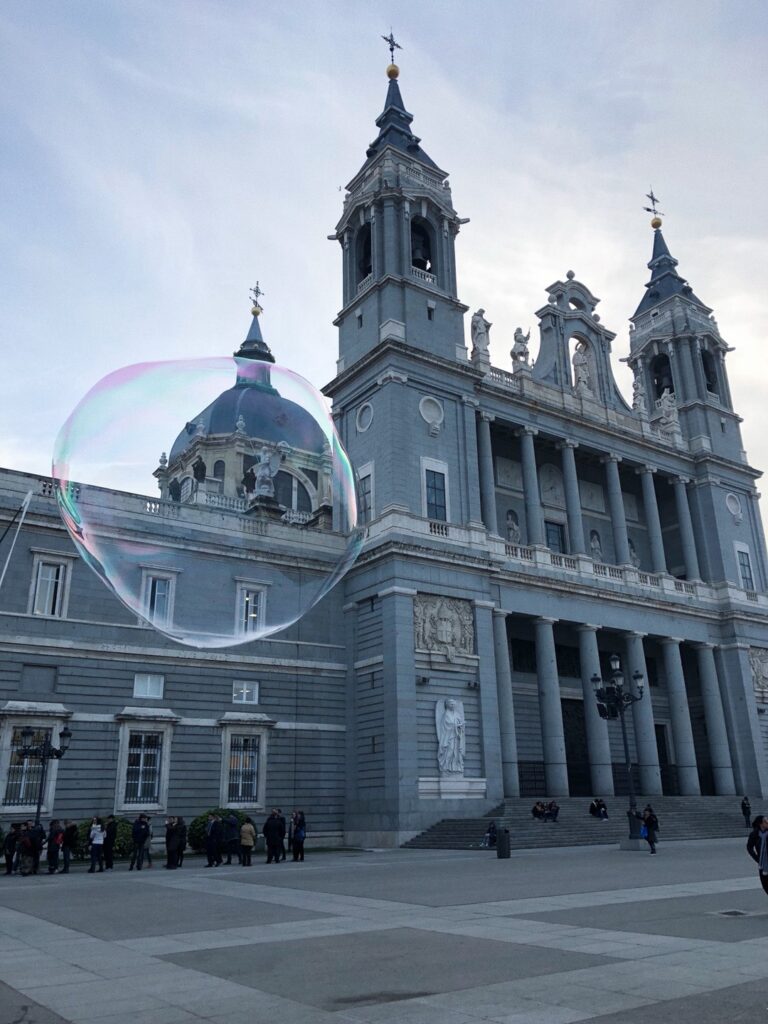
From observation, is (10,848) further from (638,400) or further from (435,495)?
(638,400)

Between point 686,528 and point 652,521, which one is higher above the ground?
point 686,528

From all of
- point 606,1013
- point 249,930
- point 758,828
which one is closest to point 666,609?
point 758,828

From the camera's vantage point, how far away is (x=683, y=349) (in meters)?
53.5

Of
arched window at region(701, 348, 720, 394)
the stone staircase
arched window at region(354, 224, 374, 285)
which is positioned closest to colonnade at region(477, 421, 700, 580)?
arched window at region(701, 348, 720, 394)

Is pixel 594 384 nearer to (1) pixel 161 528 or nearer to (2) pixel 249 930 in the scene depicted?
(1) pixel 161 528

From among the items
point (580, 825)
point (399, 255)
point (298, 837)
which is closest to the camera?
point (298, 837)

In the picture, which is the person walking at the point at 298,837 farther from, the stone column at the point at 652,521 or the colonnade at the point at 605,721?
the stone column at the point at 652,521

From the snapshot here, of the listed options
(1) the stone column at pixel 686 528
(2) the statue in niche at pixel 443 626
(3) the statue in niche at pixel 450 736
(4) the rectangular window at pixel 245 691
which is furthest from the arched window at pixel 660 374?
(4) the rectangular window at pixel 245 691

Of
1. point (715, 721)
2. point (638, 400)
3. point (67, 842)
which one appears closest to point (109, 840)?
point (67, 842)

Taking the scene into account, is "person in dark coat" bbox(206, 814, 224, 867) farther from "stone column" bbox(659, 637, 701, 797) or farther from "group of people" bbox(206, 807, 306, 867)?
"stone column" bbox(659, 637, 701, 797)

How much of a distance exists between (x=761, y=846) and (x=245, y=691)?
77.4 feet

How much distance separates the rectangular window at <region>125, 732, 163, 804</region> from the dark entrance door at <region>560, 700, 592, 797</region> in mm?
19897

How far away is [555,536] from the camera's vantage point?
150 feet

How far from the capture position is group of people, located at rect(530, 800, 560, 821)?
103 ft
